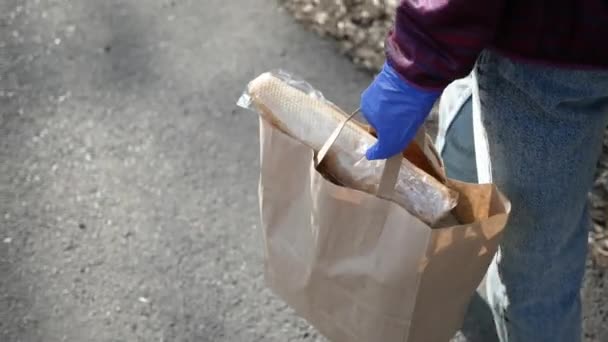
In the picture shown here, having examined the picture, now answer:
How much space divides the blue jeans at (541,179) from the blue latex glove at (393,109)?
0.13 meters

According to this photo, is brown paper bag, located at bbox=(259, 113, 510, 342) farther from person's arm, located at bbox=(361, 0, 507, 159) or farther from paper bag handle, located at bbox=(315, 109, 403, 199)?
person's arm, located at bbox=(361, 0, 507, 159)

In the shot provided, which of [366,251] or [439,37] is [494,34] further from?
[366,251]

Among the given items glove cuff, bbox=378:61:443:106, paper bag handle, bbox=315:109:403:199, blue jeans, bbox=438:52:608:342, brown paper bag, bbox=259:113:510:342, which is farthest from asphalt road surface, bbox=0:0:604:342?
glove cuff, bbox=378:61:443:106

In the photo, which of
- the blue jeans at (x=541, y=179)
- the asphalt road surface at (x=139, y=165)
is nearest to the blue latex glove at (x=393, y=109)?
the blue jeans at (x=541, y=179)

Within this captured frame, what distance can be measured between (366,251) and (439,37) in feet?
1.32

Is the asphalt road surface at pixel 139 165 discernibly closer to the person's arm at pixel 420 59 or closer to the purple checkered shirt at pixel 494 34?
the person's arm at pixel 420 59

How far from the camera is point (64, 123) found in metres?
2.60

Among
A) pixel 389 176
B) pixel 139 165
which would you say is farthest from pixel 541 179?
pixel 139 165

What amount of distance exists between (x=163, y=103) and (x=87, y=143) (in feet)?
0.85

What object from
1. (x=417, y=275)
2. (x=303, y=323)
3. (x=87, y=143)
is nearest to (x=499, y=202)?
(x=417, y=275)

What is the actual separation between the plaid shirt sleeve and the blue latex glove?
21mm

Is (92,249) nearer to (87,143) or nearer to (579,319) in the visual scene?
(87,143)

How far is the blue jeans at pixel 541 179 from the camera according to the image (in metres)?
1.41

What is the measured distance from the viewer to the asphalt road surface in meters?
2.13
